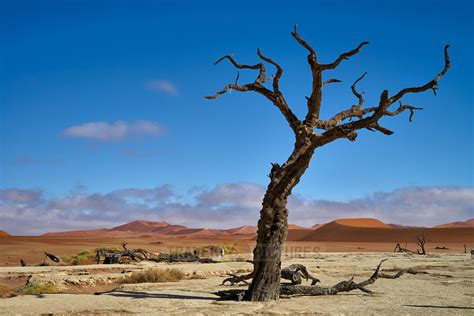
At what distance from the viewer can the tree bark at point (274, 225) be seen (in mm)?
10039

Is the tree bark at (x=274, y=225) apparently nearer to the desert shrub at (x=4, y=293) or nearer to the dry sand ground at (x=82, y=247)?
the desert shrub at (x=4, y=293)

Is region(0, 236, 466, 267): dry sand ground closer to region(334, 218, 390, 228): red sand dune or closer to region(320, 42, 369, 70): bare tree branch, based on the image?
region(320, 42, 369, 70): bare tree branch

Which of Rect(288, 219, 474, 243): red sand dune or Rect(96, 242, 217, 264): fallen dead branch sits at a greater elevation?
Rect(288, 219, 474, 243): red sand dune

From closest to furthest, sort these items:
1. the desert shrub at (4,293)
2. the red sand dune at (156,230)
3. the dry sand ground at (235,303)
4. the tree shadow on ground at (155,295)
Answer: the dry sand ground at (235,303) → the tree shadow on ground at (155,295) → the desert shrub at (4,293) → the red sand dune at (156,230)

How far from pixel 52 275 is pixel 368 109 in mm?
11303

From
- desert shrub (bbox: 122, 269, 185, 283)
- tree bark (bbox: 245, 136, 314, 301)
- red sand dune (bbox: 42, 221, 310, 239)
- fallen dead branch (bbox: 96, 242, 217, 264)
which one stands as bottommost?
desert shrub (bbox: 122, 269, 185, 283)

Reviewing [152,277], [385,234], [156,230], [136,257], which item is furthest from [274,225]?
[156,230]

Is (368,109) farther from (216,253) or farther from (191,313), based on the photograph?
(216,253)

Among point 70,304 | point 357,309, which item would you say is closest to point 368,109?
point 357,309

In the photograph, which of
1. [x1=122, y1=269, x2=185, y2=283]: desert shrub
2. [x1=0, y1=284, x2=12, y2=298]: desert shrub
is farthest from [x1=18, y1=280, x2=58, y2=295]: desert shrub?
[x1=122, y1=269, x2=185, y2=283]: desert shrub

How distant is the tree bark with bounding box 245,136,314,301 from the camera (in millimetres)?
10039

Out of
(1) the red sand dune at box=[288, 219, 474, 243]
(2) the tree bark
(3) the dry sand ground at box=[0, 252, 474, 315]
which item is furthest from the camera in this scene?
(1) the red sand dune at box=[288, 219, 474, 243]

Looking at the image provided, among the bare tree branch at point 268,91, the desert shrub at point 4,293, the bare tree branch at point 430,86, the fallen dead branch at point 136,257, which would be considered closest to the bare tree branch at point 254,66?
the bare tree branch at point 268,91

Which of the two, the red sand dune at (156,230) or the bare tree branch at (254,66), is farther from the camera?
the red sand dune at (156,230)
